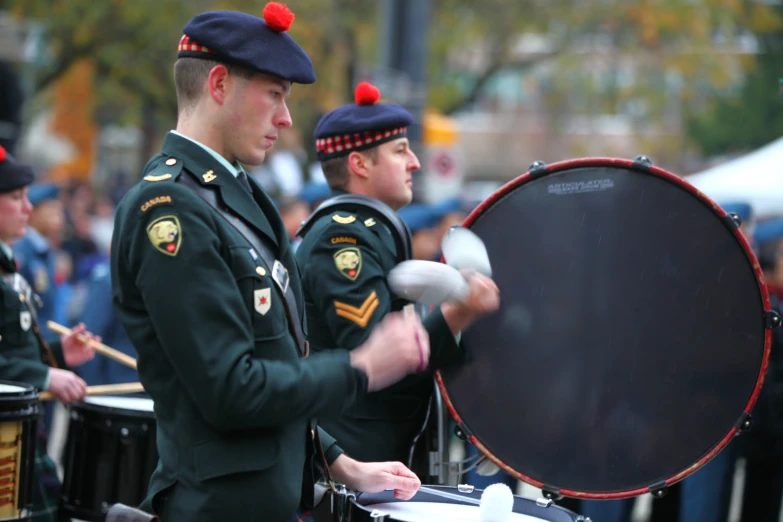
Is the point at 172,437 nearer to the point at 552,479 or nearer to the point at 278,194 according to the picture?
the point at 552,479

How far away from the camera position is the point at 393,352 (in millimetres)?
2650

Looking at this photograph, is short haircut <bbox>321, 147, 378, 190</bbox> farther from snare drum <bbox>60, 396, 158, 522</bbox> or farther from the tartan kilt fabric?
the tartan kilt fabric

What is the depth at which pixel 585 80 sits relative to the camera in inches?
1043

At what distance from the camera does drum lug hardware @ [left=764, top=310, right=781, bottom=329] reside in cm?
360

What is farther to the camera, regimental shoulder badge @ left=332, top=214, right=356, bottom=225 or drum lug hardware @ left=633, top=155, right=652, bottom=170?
regimental shoulder badge @ left=332, top=214, right=356, bottom=225

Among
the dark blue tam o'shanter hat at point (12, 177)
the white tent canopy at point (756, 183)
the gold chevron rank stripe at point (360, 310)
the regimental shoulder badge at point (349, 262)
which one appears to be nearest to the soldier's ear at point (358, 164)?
the regimental shoulder badge at point (349, 262)

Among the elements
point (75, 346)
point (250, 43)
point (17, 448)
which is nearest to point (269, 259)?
point (250, 43)

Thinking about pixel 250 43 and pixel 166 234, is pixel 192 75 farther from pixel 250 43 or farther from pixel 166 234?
pixel 166 234

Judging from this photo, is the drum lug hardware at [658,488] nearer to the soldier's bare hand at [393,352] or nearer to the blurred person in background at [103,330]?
the soldier's bare hand at [393,352]

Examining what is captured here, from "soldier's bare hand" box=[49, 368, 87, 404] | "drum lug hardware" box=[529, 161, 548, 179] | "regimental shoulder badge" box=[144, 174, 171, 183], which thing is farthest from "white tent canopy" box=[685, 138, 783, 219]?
Result: "regimental shoulder badge" box=[144, 174, 171, 183]

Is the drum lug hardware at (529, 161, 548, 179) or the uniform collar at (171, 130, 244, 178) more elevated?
the drum lug hardware at (529, 161, 548, 179)

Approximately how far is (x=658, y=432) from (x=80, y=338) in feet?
9.98

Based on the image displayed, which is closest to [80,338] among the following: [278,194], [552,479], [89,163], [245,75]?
[552,479]

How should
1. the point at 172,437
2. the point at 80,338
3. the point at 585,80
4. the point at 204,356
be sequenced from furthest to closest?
the point at 585,80 → the point at 80,338 → the point at 172,437 → the point at 204,356
